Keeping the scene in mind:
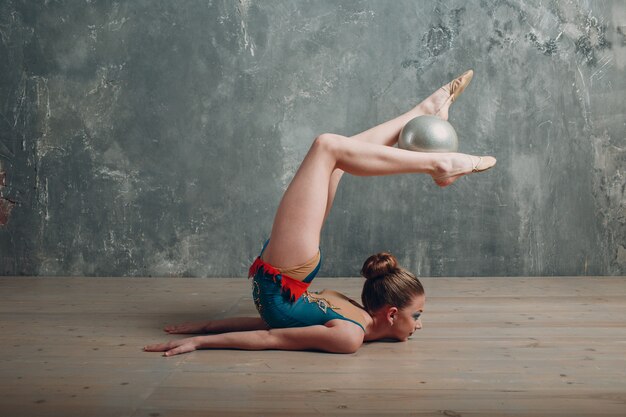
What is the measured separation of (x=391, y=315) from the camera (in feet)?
9.31

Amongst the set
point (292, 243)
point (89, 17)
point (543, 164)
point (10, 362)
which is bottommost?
point (10, 362)

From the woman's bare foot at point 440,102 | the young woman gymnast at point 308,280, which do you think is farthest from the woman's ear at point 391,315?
the woman's bare foot at point 440,102

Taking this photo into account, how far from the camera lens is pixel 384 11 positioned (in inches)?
190

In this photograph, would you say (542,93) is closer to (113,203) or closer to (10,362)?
(113,203)

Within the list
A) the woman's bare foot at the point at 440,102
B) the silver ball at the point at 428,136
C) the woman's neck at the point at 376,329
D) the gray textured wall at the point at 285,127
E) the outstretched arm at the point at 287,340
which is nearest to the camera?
the outstretched arm at the point at 287,340

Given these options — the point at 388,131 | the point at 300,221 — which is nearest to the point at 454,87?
the point at 388,131

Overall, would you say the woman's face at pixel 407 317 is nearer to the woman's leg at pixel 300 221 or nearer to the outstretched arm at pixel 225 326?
the woman's leg at pixel 300 221

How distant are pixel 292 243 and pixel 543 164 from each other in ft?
8.74

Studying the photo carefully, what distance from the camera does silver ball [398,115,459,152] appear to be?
3018 millimetres

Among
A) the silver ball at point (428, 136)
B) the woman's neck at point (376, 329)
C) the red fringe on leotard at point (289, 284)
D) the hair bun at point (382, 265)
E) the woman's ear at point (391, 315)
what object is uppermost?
the silver ball at point (428, 136)

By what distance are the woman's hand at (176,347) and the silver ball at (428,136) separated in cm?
124

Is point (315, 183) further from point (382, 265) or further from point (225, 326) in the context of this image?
point (225, 326)

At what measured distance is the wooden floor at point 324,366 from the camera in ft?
6.99

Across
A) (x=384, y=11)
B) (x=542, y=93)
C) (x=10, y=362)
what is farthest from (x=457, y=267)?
(x=10, y=362)
